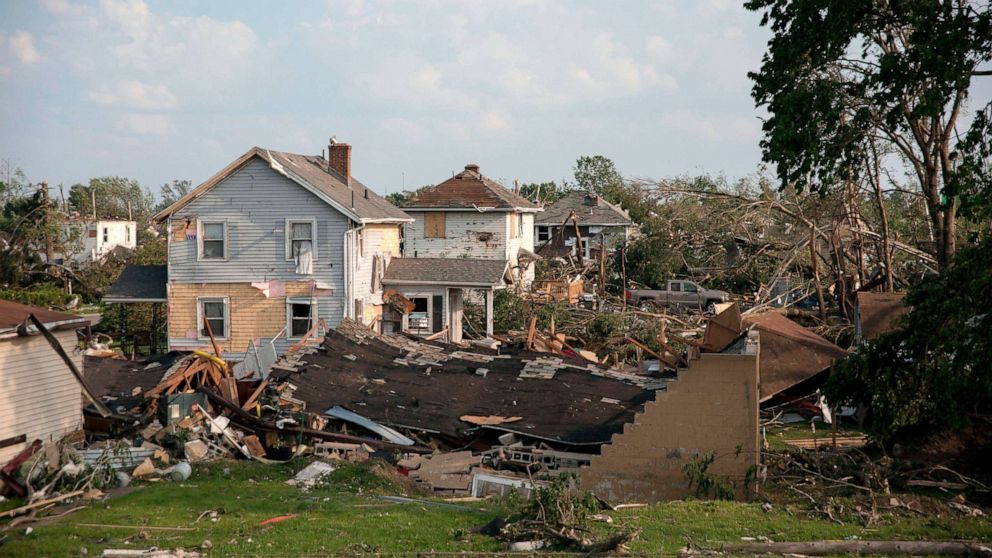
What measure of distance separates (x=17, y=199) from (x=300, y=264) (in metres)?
52.4

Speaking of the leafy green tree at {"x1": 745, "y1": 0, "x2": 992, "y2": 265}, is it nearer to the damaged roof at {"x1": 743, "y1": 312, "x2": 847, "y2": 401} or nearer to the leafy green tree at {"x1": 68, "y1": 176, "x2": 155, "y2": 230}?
the damaged roof at {"x1": 743, "y1": 312, "x2": 847, "y2": 401}

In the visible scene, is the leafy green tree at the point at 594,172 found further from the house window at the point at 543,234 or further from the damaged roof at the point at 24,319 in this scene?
the damaged roof at the point at 24,319

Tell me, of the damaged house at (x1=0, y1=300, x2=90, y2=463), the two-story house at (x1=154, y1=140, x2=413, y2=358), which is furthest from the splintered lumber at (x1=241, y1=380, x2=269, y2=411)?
the two-story house at (x1=154, y1=140, x2=413, y2=358)

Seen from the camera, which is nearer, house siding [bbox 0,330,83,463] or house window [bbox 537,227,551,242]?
house siding [bbox 0,330,83,463]

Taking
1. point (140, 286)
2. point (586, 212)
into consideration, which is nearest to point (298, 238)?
point (140, 286)

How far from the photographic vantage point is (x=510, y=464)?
15.8 metres

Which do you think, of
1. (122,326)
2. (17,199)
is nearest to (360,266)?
(122,326)

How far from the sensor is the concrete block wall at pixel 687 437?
542 inches

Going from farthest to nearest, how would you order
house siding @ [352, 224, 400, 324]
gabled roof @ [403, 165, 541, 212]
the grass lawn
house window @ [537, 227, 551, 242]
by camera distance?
1. house window @ [537, 227, 551, 242]
2. gabled roof @ [403, 165, 541, 212]
3. house siding @ [352, 224, 400, 324]
4. the grass lawn

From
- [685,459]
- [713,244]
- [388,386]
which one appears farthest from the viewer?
[713,244]

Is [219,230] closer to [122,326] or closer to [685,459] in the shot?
[122,326]

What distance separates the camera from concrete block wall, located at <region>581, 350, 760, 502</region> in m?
13.8

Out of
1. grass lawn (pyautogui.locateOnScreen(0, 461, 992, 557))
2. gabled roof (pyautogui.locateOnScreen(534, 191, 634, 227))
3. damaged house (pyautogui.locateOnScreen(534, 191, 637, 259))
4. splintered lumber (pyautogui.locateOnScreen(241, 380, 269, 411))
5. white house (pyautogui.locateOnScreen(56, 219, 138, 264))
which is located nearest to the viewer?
grass lawn (pyautogui.locateOnScreen(0, 461, 992, 557))

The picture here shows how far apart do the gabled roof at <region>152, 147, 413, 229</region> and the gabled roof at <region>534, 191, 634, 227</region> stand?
2341cm
